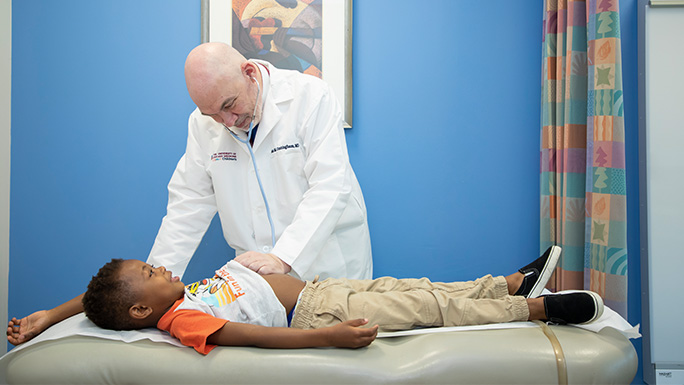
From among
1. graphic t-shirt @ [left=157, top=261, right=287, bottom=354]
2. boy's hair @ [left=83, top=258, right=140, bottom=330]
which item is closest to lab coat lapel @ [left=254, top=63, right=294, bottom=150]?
graphic t-shirt @ [left=157, top=261, right=287, bottom=354]

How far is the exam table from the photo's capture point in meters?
1.03

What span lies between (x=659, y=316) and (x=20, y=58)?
9.72 feet

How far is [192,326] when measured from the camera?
1130 millimetres

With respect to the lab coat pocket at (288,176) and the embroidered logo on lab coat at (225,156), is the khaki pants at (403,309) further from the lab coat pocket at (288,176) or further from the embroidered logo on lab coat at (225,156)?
the embroidered logo on lab coat at (225,156)

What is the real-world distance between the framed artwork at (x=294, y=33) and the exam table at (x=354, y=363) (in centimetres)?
123

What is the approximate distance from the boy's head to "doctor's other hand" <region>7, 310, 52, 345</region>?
0.67 ft

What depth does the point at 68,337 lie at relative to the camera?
1.15 metres

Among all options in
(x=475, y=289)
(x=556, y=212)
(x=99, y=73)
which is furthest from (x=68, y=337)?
(x=556, y=212)

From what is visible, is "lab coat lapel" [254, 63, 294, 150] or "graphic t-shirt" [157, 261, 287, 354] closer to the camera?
"graphic t-shirt" [157, 261, 287, 354]

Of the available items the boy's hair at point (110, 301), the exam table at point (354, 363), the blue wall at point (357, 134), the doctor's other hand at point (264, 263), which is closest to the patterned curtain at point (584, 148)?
the blue wall at point (357, 134)

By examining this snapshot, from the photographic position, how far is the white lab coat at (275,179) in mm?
1606

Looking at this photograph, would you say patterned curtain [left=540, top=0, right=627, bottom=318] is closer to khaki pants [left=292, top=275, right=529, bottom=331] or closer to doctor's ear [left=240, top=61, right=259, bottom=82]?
khaki pants [left=292, top=275, right=529, bottom=331]

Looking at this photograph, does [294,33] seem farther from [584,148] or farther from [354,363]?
[354,363]

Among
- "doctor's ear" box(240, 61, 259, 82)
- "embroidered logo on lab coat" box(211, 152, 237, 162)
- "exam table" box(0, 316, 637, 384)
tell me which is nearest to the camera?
"exam table" box(0, 316, 637, 384)
